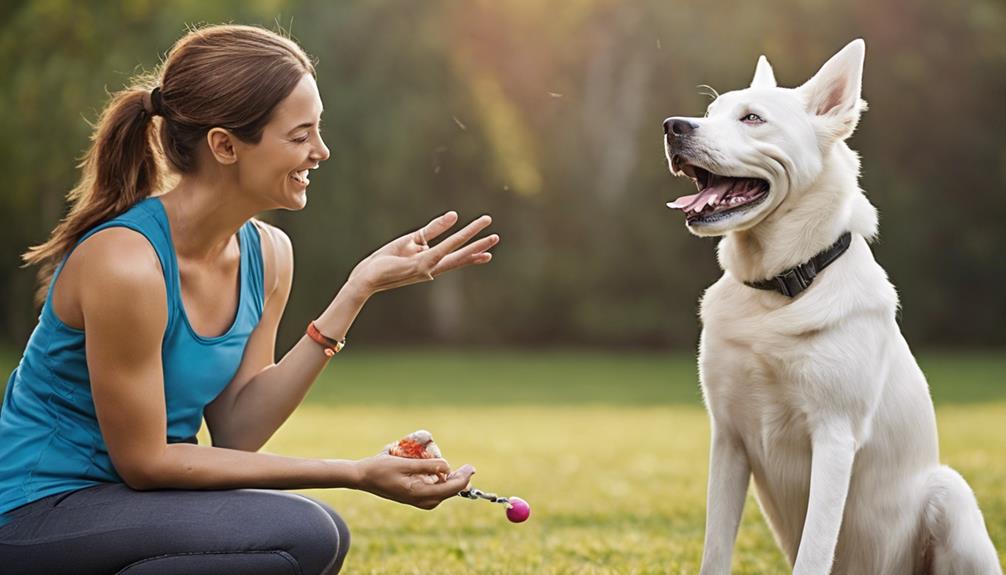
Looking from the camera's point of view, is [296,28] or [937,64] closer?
[296,28]

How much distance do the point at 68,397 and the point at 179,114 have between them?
2.98ft

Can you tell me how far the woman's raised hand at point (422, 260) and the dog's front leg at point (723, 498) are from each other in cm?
99

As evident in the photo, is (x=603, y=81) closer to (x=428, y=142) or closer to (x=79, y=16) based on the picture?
(x=428, y=142)

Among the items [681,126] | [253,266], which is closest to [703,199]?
[681,126]

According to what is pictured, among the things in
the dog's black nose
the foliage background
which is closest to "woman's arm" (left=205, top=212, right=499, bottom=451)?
the dog's black nose

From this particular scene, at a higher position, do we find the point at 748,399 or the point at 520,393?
the point at 748,399

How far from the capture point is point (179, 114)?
3568 mm

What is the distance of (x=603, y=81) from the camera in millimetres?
25766

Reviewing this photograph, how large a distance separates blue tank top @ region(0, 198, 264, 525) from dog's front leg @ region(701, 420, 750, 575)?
1660mm

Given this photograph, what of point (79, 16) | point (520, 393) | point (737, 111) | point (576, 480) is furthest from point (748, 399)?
point (79, 16)

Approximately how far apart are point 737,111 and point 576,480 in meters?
5.56

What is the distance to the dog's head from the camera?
3.73 meters

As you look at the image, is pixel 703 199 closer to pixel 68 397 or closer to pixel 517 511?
pixel 517 511

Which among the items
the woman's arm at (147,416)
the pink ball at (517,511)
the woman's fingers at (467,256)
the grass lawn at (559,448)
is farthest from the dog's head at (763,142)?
the grass lawn at (559,448)
